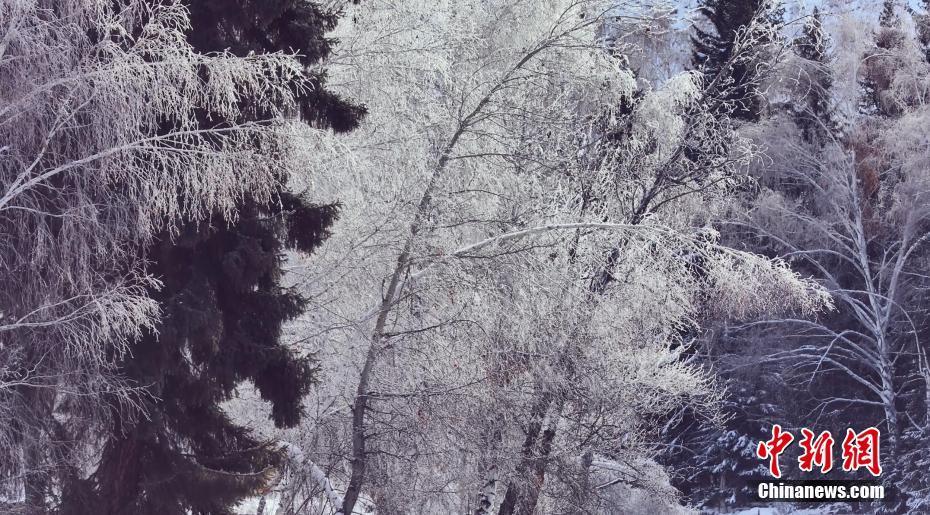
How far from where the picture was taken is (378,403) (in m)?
8.35

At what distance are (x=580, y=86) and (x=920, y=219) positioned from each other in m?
12.4

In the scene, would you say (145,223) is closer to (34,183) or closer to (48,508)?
(34,183)

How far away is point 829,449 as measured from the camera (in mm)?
20906

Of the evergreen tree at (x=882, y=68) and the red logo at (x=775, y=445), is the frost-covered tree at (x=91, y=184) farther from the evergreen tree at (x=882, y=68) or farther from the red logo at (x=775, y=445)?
the red logo at (x=775, y=445)

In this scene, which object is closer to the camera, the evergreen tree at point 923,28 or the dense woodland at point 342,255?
the dense woodland at point 342,255

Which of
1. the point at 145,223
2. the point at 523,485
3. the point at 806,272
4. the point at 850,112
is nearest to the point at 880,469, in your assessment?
the point at 806,272

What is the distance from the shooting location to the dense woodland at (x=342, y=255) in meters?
6.62

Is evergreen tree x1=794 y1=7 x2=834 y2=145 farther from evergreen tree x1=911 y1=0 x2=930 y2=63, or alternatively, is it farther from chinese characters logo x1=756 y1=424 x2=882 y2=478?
chinese characters logo x1=756 y1=424 x2=882 y2=478

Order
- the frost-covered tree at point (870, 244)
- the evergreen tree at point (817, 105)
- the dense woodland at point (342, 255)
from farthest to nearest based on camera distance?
the evergreen tree at point (817, 105)
the frost-covered tree at point (870, 244)
the dense woodland at point (342, 255)

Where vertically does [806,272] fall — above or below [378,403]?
above

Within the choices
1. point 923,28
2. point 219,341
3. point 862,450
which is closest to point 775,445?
point 862,450

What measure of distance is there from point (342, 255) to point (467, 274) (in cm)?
113

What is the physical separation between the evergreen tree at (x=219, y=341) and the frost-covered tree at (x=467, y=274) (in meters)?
0.53

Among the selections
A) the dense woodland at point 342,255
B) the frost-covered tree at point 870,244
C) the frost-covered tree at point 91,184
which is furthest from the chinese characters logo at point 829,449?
the frost-covered tree at point 91,184
